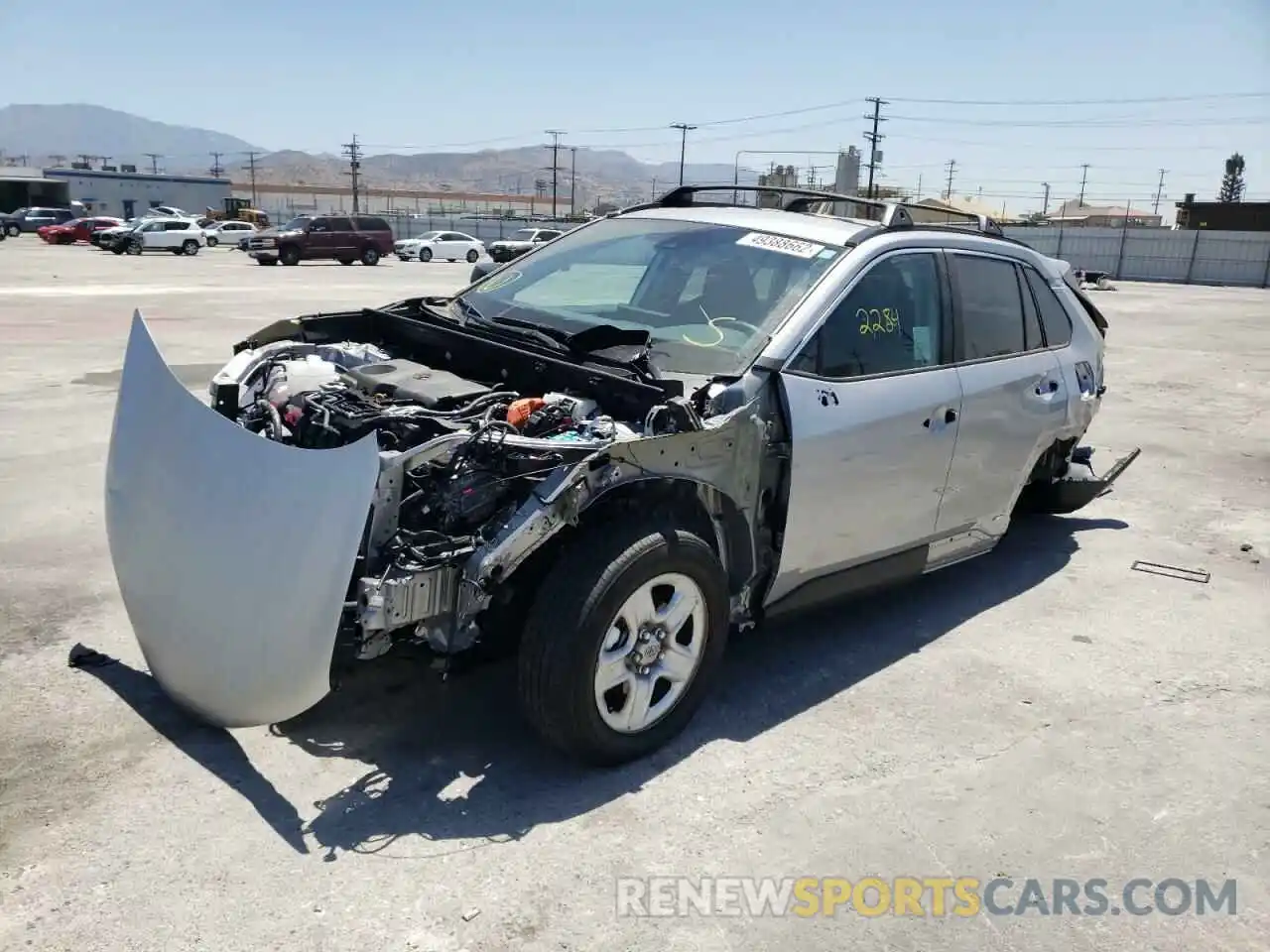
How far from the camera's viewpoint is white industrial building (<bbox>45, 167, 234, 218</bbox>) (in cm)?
7850

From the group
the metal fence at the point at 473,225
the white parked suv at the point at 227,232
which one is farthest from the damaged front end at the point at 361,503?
the metal fence at the point at 473,225

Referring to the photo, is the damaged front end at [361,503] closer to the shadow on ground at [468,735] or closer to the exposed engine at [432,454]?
the exposed engine at [432,454]

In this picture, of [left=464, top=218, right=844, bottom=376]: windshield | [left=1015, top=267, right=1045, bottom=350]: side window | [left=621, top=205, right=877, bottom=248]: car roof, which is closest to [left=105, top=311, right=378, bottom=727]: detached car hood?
[left=464, top=218, right=844, bottom=376]: windshield

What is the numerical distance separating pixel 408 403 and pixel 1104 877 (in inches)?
106

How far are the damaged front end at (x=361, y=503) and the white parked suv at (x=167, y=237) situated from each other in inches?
1598

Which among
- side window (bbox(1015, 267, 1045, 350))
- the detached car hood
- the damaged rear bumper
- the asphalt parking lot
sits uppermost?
side window (bbox(1015, 267, 1045, 350))

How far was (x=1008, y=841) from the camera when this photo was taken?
311 cm

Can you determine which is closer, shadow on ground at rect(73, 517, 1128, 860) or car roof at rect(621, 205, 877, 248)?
shadow on ground at rect(73, 517, 1128, 860)

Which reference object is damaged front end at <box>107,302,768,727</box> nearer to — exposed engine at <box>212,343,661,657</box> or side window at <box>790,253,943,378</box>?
exposed engine at <box>212,343,661,657</box>

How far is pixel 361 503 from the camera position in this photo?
2750 mm

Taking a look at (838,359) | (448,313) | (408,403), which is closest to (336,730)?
(408,403)

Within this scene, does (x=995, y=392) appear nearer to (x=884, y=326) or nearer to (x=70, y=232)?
(x=884, y=326)

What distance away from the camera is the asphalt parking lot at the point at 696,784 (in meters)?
2.66

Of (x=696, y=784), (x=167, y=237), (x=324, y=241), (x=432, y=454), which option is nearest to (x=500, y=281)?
(x=432, y=454)
